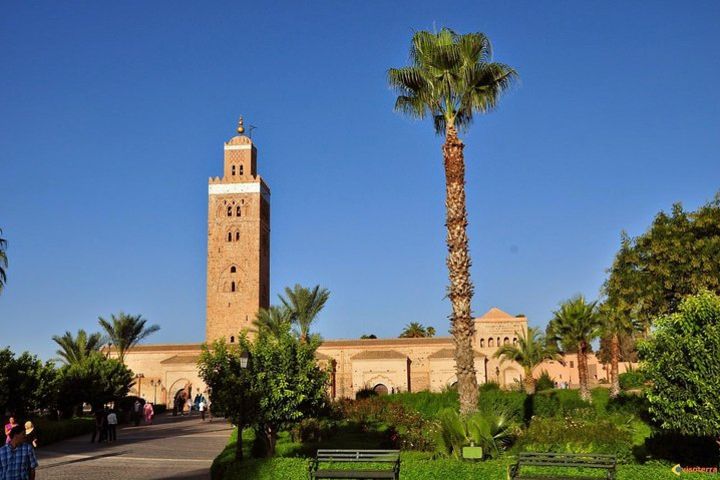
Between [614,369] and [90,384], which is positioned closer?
[90,384]

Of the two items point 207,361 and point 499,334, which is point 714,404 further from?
point 499,334

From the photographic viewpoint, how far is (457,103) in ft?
59.1

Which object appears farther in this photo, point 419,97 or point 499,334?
point 499,334

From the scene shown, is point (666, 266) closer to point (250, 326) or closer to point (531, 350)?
point (531, 350)

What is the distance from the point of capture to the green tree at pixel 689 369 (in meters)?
11.4

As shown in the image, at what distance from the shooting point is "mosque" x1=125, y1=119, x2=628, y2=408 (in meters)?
46.3

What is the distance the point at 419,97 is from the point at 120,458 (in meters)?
11.2

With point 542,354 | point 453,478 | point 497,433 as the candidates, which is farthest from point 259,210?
point 453,478

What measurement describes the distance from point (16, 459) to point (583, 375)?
85.3ft

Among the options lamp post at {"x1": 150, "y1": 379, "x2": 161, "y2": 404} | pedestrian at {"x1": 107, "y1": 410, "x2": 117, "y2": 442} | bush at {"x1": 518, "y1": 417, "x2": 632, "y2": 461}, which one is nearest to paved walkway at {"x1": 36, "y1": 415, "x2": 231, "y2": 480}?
pedestrian at {"x1": 107, "y1": 410, "x2": 117, "y2": 442}

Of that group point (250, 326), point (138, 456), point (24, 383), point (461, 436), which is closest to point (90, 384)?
point (24, 383)

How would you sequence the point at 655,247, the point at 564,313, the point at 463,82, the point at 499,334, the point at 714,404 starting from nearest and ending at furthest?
the point at 714,404 < the point at 463,82 < the point at 655,247 < the point at 564,313 < the point at 499,334

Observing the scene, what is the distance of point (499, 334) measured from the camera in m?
49.6

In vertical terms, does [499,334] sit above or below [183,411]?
above
